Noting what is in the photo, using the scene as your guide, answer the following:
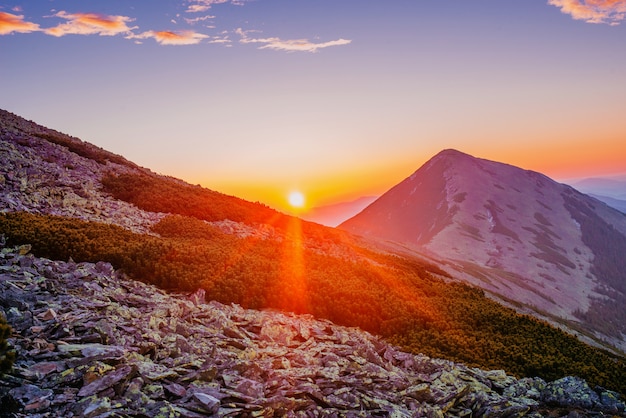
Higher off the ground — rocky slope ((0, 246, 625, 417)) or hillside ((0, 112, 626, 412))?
hillside ((0, 112, 626, 412))

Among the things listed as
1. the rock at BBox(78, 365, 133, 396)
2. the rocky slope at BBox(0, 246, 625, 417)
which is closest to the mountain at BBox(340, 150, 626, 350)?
the rocky slope at BBox(0, 246, 625, 417)

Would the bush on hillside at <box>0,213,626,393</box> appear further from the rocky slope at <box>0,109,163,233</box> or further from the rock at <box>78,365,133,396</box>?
the rock at <box>78,365,133,396</box>

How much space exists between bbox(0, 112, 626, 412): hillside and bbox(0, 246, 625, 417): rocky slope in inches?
19.8

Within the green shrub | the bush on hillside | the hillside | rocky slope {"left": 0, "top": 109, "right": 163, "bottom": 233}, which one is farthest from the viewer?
rocky slope {"left": 0, "top": 109, "right": 163, "bottom": 233}

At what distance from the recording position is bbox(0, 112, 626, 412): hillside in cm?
1734

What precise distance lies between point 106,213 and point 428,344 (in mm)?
22574

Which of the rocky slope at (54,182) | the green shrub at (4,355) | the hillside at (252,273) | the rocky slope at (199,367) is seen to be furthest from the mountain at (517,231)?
the green shrub at (4,355)

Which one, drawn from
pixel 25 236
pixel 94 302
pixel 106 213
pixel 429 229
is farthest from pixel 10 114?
pixel 429 229

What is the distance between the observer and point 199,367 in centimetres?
1082

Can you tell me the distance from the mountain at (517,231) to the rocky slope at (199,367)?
53.7 m

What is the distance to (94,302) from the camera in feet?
42.4

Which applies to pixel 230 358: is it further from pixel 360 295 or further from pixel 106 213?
pixel 106 213

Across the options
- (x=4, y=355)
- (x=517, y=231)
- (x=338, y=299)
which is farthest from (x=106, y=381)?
(x=517, y=231)

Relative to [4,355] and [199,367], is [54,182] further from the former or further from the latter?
[199,367]
